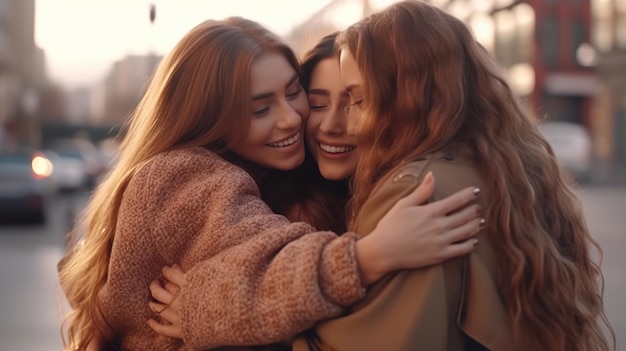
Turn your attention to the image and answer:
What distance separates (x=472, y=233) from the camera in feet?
7.13

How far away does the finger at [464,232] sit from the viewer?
2.15 m

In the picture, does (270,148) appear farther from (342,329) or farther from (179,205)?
(342,329)

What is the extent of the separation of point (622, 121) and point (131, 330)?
42.2m

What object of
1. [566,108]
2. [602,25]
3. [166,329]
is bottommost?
[566,108]

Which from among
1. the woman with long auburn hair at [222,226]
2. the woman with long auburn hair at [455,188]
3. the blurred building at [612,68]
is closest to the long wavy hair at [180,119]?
the woman with long auburn hair at [222,226]

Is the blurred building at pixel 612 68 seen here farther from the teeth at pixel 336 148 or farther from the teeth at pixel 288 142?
the teeth at pixel 288 142

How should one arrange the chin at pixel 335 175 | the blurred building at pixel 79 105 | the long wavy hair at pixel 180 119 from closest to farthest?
the long wavy hair at pixel 180 119 → the chin at pixel 335 175 → the blurred building at pixel 79 105

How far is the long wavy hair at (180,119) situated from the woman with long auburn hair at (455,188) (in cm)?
45

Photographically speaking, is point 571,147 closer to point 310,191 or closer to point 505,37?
point 505,37

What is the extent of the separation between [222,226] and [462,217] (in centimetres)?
59

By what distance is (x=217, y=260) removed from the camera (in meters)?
2.31

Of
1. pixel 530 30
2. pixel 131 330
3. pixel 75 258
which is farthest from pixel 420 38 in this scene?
pixel 530 30

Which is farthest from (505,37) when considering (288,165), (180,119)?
(180,119)

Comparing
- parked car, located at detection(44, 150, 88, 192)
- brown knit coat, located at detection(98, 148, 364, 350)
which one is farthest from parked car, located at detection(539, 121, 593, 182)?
brown knit coat, located at detection(98, 148, 364, 350)
